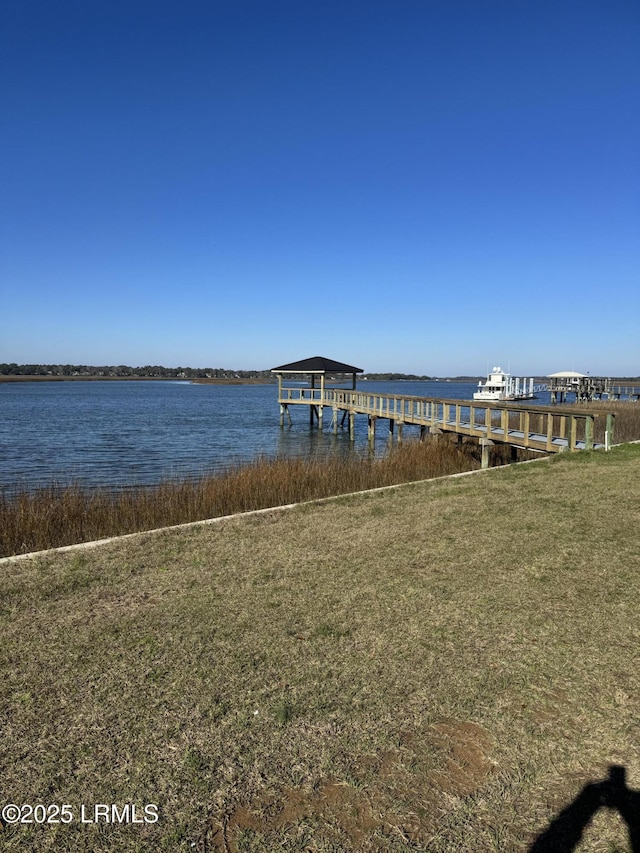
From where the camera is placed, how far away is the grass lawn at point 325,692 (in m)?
2.50

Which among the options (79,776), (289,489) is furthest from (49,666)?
(289,489)

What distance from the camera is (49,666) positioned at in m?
3.84

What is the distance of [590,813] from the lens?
2500 millimetres

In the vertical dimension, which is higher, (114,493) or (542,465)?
(542,465)

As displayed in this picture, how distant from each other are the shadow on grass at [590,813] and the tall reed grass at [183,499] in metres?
7.13

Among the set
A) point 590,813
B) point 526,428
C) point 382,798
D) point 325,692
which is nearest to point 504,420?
point 526,428

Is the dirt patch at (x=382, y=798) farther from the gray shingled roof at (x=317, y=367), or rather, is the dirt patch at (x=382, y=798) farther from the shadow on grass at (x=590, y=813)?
the gray shingled roof at (x=317, y=367)

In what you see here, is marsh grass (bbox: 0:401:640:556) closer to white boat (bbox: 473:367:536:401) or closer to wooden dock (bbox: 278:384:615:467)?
wooden dock (bbox: 278:384:615:467)

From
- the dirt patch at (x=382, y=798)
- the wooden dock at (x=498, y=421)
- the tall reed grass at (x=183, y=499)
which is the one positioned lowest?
the tall reed grass at (x=183, y=499)

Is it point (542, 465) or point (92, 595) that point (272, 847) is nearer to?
point (92, 595)

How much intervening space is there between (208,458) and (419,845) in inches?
725

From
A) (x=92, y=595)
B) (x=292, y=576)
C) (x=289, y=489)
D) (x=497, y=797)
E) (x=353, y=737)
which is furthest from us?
(x=289, y=489)

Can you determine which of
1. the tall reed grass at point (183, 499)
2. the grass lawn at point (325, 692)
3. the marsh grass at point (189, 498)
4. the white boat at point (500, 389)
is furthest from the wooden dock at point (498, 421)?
the white boat at point (500, 389)

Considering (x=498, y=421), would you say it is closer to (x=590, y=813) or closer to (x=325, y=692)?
(x=325, y=692)
